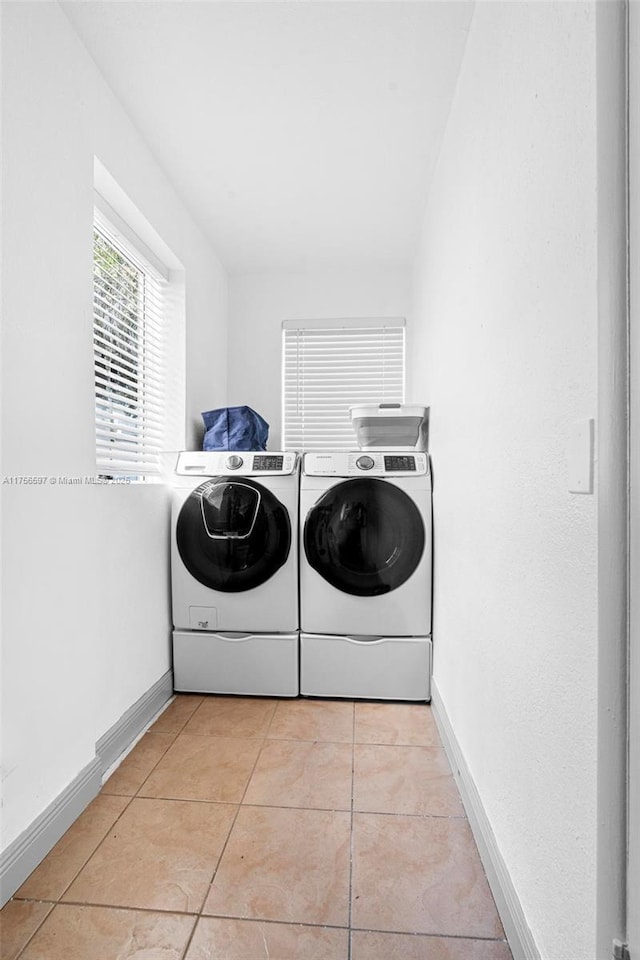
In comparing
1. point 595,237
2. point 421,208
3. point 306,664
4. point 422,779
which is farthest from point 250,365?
point 595,237

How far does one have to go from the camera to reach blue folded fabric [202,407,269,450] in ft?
9.45

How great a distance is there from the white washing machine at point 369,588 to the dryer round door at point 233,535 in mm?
155

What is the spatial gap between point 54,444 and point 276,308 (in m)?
2.45

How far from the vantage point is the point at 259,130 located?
2211 millimetres

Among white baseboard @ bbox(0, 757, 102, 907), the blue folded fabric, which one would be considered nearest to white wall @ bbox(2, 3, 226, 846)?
white baseboard @ bbox(0, 757, 102, 907)

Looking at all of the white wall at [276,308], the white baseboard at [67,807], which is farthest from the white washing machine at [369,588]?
the white wall at [276,308]

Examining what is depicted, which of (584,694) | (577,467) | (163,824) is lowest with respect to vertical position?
(163,824)

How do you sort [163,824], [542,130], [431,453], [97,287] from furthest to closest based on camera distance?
[431,453], [97,287], [163,824], [542,130]

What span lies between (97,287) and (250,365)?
1.64 m

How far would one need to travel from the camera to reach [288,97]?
2.02 metres

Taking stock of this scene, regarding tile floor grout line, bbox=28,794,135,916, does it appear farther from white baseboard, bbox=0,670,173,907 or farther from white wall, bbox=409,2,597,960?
white wall, bbox=409,2,597,960

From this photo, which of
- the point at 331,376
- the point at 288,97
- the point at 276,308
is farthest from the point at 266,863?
the point at 276,308

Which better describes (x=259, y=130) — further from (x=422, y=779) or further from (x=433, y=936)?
(x=433, y=936)

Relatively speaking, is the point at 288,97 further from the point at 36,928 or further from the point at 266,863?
the point at 36,928
